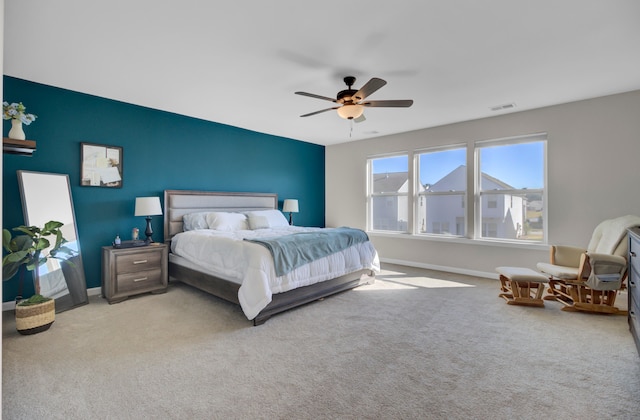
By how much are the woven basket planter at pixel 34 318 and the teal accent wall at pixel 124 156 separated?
0.95m

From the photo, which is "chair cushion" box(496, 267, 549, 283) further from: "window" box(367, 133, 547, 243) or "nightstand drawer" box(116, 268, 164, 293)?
"nightstand drawer" box(116, 268, 164, 293)

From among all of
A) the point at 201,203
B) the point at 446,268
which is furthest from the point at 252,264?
the point at 446,268

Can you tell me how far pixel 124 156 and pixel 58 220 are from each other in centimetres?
113

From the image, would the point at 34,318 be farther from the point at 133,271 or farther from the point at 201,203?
the point at 201,203

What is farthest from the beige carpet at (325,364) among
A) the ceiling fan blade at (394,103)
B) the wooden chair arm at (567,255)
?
the ceiling fan blade at (394,103)

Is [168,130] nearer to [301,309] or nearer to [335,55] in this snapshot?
[335,55]

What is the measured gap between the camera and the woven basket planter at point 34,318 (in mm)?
2672

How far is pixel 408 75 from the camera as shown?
3293mm

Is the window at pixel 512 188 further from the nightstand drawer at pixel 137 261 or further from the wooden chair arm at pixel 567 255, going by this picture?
the nightstand drawer at pixel 137 261

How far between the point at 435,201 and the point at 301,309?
3.37m

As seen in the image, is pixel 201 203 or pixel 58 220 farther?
pixel 201 203

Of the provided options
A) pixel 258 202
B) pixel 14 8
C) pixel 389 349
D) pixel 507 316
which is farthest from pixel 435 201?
pixel 14 8

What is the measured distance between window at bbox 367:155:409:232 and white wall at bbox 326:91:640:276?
605 millimetres

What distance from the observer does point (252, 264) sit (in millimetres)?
3016
